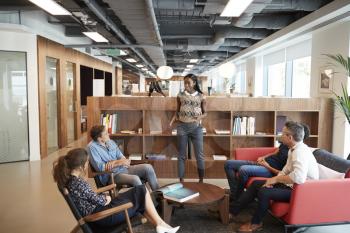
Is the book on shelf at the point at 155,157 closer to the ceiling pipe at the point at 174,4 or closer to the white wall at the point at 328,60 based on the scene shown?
the ceiling pipe at the point at 174,4

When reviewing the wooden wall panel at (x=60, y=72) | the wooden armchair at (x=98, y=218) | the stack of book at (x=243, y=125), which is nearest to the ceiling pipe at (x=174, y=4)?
the stack of book at (x=243, y=125)

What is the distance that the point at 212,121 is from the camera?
583 cm

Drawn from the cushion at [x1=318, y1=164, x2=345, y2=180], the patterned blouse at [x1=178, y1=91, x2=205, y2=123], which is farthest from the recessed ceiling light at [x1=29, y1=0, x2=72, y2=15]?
the cushion at [x1=318, y1=164, x2=345, y2=180]

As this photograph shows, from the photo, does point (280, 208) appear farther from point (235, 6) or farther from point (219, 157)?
point (235, 6)

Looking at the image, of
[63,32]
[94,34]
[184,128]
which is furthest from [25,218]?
[63,32]

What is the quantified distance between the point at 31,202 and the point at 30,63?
3647mm

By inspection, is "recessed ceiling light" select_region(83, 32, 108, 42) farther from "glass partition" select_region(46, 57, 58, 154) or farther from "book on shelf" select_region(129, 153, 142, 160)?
"book on shelf" select_region(129, 153, 142, 160)

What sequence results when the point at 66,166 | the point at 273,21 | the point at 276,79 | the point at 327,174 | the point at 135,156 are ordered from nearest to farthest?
the point at 66,166 → the point at 327,174 → the point at 135,156 → the point at 273,21 → the point at 276,79

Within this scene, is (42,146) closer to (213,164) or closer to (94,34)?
(94,34)

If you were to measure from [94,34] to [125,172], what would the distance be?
402cm

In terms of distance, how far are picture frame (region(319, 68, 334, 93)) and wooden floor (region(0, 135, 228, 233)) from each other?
8.87ft

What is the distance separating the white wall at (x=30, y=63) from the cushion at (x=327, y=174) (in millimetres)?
5959

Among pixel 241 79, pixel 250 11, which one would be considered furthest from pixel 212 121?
pixel 241 79

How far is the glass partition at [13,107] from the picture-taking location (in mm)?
6898
